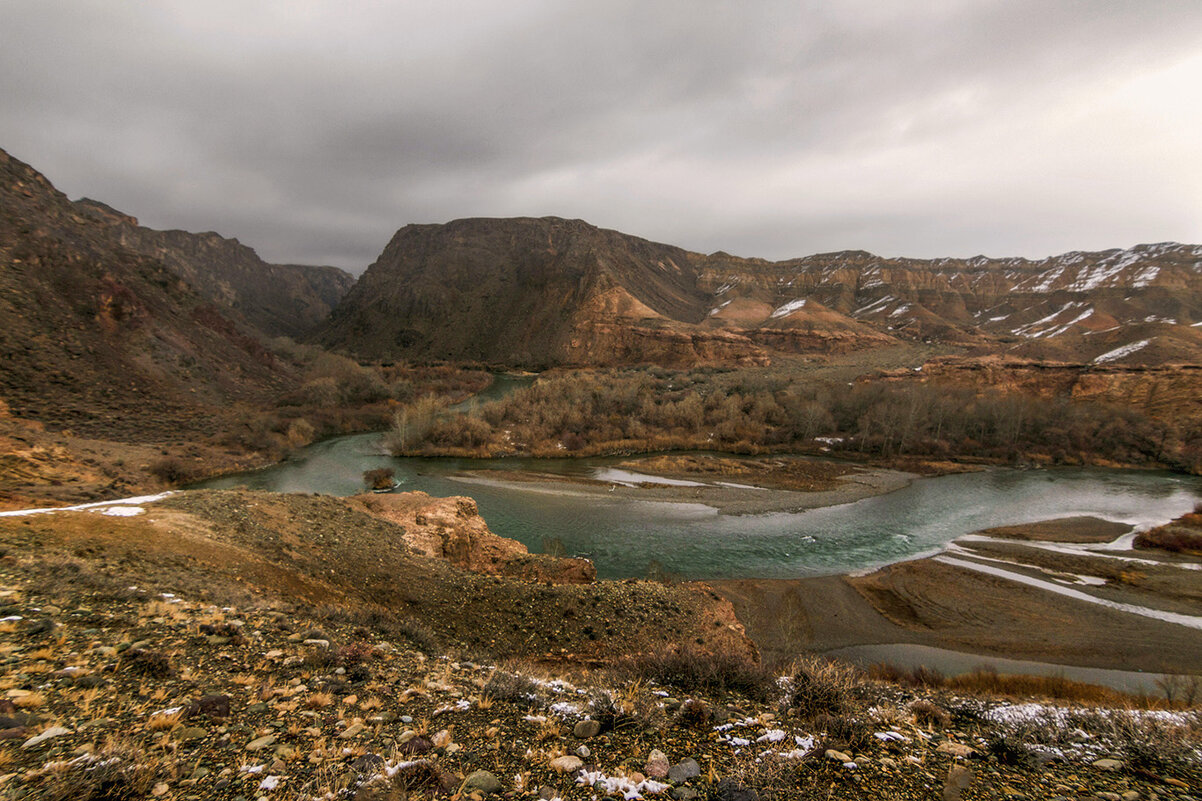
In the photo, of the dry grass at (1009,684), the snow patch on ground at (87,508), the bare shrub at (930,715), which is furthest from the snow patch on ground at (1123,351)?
the snow patch on ground at (87,508)

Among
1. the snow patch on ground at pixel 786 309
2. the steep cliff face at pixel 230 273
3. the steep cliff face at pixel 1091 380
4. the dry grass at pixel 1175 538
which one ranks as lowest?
the dry grass at pixel 1175 538

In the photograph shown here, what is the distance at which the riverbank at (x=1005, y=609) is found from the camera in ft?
47.2

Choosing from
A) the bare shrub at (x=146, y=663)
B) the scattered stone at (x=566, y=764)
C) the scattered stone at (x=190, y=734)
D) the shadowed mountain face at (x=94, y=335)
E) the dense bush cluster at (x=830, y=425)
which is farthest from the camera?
the dense bush cluster at (x=830, y=425)

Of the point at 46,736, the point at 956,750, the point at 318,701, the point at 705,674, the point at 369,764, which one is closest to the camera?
the point at 46,736

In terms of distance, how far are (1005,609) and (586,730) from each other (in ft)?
62.4

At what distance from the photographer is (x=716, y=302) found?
133625 millimetres

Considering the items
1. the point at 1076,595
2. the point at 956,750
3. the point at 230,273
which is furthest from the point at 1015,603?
the point at 230,273

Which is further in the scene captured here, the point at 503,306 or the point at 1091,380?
the point at 503,306

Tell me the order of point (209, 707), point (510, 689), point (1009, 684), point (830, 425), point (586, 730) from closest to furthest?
point (209, 707) → point (586, 730) → point (510, 689) → point (1009, 684) → point (830, 425)

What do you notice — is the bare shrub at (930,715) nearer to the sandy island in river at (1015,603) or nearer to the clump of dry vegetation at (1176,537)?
the sandy island in river at (1015,603)

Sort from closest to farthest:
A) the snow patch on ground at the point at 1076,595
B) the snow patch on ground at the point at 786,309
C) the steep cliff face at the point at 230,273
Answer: the snow patch on ground at the point at 1076,595, the snow patch on ground at the point at 786,309, the steep cliff face at the point at 230,273

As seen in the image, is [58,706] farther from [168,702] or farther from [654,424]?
[654,424]

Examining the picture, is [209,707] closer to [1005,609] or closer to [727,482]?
[1005,609]

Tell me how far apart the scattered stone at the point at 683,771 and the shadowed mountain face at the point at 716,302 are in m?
79.4
